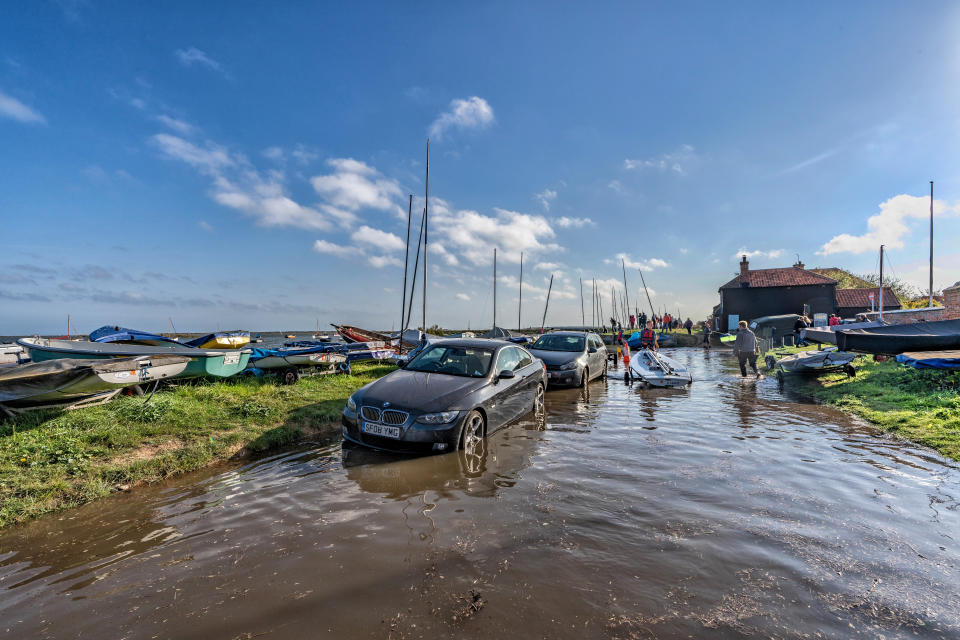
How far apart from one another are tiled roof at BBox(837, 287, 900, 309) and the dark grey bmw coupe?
159 feet

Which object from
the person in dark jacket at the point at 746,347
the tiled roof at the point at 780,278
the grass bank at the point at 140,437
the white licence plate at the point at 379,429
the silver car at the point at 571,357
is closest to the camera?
the grass bank at the point at 140,437

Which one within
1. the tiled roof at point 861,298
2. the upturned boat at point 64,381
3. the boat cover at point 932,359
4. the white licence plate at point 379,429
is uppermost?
the tiled roof at point 861,298

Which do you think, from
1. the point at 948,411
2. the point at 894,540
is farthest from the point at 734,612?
the point at 948,411

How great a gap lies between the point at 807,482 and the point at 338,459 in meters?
5.78

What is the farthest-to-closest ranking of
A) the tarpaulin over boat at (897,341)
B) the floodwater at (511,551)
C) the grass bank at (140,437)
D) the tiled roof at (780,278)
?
the tiled roof at (780,278), the tarpaulin over boat at (897,341), the grass bank at (140,437), the floodwater at (511,551)

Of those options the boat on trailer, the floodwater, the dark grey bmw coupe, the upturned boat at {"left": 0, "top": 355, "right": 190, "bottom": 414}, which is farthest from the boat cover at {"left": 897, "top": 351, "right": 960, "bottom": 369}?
the upturned boat at {"left": 0, "top": 355, "right": 190, "bottom": 414}

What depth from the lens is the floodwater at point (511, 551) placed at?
2566 millimetres

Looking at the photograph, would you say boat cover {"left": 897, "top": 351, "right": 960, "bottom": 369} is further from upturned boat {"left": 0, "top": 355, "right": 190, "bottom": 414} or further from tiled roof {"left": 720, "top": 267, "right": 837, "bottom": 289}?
tiled roof {"left": 720, "top": 267, "right": 837, "bottom": 289}

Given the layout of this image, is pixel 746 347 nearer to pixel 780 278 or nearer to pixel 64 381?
pixel 64 381

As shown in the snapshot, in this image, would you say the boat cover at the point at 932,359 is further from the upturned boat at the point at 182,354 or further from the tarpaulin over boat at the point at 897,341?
the upturned boat at the point at 182,354

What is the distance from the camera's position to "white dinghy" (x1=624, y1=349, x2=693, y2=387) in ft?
40.2

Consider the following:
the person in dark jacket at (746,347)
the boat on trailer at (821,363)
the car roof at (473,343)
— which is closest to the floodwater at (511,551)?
the car roof at (473,343)

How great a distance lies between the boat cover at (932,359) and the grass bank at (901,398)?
0.45 meters

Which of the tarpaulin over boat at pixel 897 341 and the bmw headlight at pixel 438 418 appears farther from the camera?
the tarpaulin over boat at pixel 897 341
